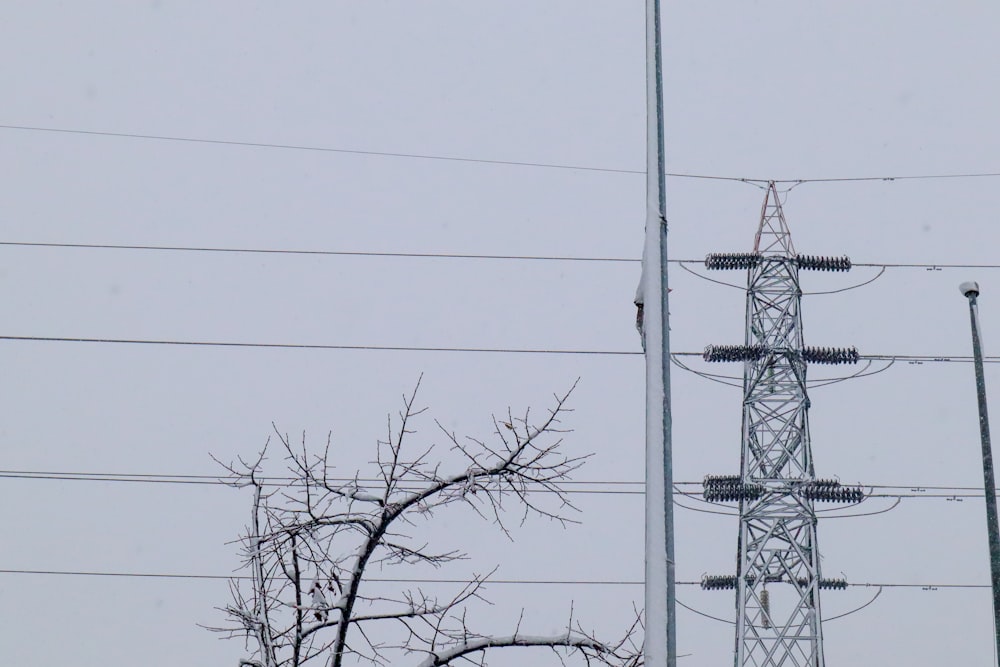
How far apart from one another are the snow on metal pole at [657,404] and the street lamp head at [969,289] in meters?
8.89

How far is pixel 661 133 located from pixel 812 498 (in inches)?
380

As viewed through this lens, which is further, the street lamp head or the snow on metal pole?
the street lamp head

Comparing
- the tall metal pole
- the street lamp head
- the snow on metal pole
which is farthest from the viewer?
the street lamp head

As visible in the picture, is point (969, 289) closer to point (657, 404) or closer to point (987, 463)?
point (987, 463)

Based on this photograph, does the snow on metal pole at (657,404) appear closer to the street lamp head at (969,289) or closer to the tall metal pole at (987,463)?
the tall metal pole at (987,463)

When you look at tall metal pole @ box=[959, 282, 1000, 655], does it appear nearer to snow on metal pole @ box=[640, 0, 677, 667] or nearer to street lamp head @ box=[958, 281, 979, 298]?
street lamp head @ box=[958, 281, 979, 298]

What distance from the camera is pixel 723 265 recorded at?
58.5 feet

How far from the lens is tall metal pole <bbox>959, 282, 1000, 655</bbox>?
1320cm

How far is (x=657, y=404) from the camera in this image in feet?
22.1

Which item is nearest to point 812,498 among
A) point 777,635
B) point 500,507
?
point 777,635

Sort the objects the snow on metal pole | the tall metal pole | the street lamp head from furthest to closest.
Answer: the street lamp head, the tall metal pole, the snow on metal pole

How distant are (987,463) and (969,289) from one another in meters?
2.52

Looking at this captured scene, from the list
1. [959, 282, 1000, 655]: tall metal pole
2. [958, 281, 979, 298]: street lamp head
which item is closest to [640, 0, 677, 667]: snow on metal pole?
[959, 282, 1000, 655]: tall metal pole

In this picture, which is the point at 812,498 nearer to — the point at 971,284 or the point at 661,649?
the point at 971,284
